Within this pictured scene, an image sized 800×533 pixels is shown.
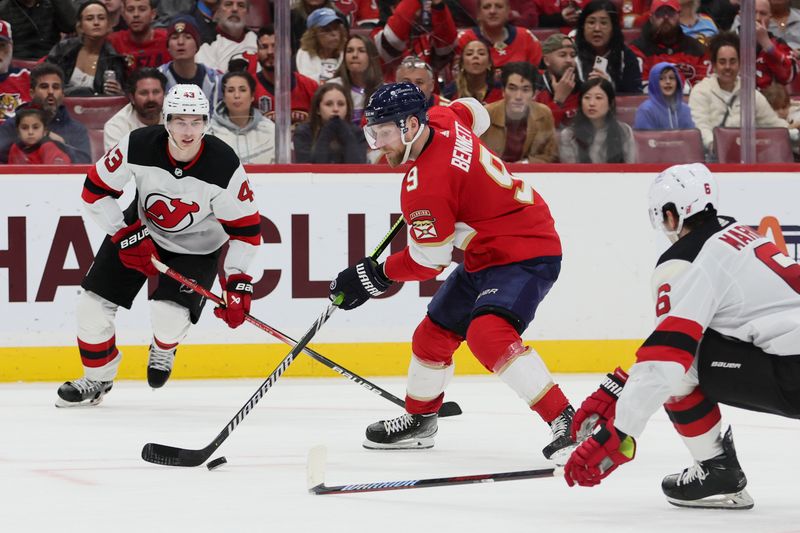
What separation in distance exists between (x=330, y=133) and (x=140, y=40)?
0.99 meters

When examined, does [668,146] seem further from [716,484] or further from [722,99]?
[716,484]

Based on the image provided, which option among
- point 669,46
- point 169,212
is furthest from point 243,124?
point 669,46

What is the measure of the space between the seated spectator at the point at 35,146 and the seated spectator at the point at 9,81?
0.29 ft

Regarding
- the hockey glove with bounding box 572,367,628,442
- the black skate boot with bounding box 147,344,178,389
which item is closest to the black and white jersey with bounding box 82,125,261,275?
the black skate boot with bounding box 147,344,178,389

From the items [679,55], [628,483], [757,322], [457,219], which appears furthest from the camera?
[679,55]

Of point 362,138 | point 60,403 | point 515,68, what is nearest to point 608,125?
point 515,68

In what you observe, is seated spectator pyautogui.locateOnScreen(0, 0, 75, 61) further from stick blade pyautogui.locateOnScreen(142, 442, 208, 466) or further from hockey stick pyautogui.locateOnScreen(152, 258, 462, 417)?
stick blade pyautogui.locateOnScreen(142, 442, 208, 466)

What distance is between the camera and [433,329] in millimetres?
4070

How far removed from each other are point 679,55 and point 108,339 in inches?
126

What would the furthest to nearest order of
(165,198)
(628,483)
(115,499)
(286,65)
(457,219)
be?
1. (286,65)
2. (165,198)
3. (457,219)
4. (628,483)
5. (115,499)

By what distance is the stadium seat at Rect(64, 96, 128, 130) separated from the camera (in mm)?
5965

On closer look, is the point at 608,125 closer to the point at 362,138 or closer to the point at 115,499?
the point at 362,138

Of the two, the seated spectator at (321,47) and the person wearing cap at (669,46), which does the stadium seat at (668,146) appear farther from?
the seated spectator at (321,47)

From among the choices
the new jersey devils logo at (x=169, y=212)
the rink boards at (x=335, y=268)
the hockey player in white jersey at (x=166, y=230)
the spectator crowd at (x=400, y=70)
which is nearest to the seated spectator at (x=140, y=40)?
the spectator crowd at (x=400, y=70)
